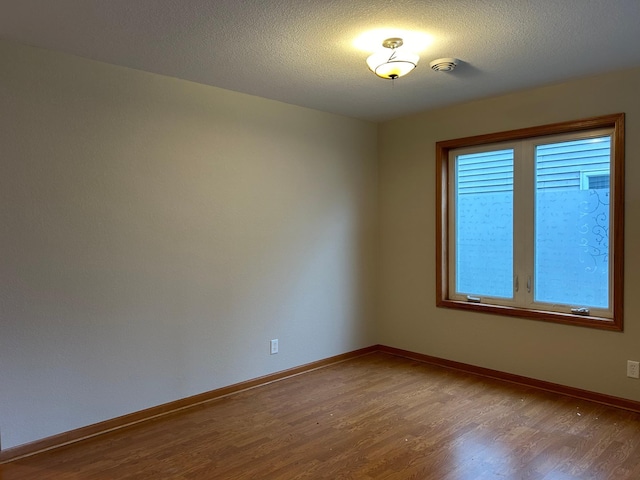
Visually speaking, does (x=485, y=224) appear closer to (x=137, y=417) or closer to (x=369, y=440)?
(x=369, y=440)

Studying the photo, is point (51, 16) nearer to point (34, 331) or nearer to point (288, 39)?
point (288, 39)

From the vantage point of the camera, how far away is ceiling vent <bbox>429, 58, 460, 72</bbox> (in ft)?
9.97

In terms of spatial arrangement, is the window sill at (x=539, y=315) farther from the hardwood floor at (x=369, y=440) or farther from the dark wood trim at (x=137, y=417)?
the dark wood trim at (x=137, y=417)

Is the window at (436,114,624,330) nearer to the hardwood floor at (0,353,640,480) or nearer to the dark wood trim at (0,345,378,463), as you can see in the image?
the hardwood floor at (0,353,640,480)

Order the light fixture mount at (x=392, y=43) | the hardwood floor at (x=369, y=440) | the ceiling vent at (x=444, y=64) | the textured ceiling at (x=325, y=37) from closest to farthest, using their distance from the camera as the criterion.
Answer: the textured ceiling at (x=325, y=37), the hardwood floor at (x=369, y=440), the light fixture mount at (x=392, y=43), the ceiling vent at (x=444, y=64)

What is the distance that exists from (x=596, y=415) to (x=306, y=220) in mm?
2665

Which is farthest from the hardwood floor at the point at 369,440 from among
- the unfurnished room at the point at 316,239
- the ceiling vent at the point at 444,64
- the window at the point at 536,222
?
the ceiling vent at the point at 444,64

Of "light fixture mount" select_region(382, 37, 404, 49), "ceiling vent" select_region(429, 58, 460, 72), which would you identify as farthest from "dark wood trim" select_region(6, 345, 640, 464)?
"light fixture mount" select_region(382, 37, 404, 49)


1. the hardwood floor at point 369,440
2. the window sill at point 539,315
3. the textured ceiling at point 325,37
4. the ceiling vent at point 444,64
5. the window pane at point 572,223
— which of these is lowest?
the hardwood floor at point 369,440

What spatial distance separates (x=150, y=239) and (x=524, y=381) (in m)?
3.16

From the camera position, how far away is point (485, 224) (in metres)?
4.26

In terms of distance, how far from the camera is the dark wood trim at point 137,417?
2754mm

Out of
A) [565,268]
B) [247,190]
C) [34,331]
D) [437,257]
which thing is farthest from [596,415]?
[34,331]

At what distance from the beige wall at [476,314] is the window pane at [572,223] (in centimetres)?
22
